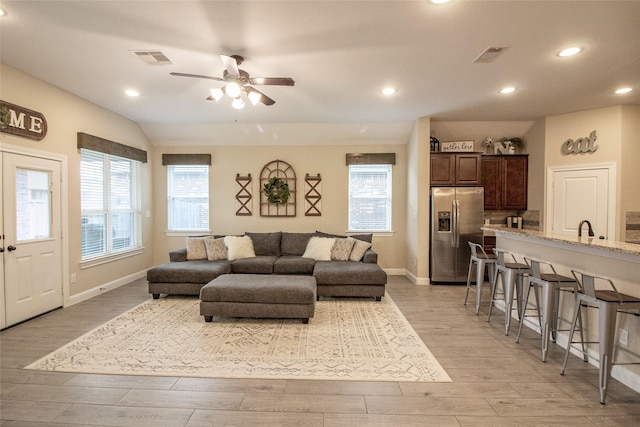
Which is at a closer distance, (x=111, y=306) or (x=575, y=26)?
(x=575, y=26)

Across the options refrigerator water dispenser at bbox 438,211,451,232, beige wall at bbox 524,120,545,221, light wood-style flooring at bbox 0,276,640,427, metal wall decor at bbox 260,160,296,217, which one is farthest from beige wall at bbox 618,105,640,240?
metal wall decor at bbox 260,160,296,217

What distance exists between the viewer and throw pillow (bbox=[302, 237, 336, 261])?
5078mm

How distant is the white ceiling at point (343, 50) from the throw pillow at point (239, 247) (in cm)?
216

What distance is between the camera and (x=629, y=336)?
7.51 ft

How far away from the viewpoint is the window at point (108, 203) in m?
4.41

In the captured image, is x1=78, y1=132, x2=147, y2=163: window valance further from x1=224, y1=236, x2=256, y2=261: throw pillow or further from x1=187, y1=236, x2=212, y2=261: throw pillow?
x1=224, y1=236, x2=256, y2=261: throw pillow

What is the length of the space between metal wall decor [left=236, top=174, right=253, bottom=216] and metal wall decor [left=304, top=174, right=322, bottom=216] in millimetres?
1097

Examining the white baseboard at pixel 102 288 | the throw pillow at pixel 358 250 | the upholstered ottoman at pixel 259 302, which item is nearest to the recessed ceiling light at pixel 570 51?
the throw pillow at pixel 358 250

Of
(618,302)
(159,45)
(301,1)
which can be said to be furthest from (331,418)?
(159,45)

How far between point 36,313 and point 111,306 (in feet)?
2.40

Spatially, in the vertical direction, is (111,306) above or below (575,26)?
below

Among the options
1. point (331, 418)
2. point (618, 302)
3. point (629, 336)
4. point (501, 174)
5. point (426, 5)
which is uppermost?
point (426, 5)

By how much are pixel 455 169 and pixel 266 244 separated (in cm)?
354

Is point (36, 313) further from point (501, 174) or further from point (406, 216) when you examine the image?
point (501, 174)
